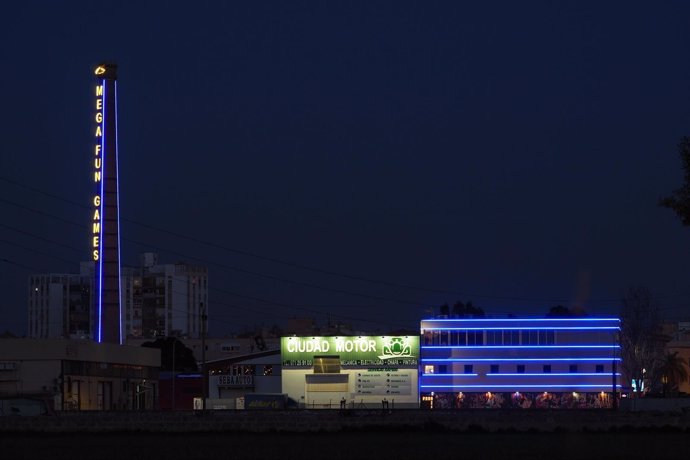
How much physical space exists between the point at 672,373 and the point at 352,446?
127131 millimetres

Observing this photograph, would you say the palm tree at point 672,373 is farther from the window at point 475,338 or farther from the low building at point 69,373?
the low building at point 69,373

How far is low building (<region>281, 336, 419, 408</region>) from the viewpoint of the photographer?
125 m

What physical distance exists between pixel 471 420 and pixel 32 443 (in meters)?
26.7

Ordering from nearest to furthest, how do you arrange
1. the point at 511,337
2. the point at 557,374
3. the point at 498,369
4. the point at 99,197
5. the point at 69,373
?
the point at 69,373 → the point at 557,374 → the point at 498,369 → the point at 511,337 → the point at 99,197

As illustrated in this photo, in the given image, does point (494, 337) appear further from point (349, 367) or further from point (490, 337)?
point (349, 367)

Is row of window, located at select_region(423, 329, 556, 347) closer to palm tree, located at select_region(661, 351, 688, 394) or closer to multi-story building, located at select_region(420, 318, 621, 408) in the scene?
multi-story building, located at select_region(420, 318, 621, 408)

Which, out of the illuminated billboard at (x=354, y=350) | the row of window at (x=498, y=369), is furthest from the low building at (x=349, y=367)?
the row of window at (x=498, y=369)

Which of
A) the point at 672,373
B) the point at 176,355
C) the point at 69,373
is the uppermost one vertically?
the point at 69,373

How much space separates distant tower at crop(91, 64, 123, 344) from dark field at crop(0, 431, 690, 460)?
63740 millimetres

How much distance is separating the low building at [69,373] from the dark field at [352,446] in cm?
3354

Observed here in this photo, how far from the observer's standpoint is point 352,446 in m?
55.2

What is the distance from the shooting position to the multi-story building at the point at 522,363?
12719 centimetres

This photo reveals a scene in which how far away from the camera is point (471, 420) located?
241 feet

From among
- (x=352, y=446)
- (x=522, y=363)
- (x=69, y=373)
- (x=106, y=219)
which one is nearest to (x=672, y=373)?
(x=522, y=363)
